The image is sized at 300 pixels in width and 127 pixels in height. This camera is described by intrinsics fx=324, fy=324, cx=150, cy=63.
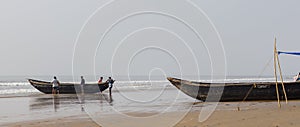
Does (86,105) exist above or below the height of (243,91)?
below

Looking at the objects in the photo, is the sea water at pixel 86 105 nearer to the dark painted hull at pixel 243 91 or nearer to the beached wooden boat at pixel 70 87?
the dark painted hull at pixel 243 91

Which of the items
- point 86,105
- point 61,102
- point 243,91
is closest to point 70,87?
point 61,102

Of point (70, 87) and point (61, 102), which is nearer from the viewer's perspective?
point (61, 102)

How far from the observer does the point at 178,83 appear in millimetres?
16812

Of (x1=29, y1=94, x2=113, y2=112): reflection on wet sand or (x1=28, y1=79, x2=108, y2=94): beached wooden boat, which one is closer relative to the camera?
(x1=29, y1=94, x2=113, y2=112): reflection on wet sand

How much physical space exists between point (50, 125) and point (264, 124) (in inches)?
221

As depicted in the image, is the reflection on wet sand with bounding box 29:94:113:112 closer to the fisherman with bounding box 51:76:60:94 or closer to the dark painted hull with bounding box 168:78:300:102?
the fisherman with bounding box 51:76:60:94

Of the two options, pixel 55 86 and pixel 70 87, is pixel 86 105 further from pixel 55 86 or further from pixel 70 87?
pixel 70 87

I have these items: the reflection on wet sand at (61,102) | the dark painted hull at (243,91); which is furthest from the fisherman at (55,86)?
the dark painted hull at (243,91)

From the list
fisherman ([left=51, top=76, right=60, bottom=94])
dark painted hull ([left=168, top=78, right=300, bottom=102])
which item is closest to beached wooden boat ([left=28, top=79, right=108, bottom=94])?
fisherman ([left=51, top=76, right=60, bottom=94])

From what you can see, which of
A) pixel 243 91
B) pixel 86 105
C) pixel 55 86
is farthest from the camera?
pixel 55 86

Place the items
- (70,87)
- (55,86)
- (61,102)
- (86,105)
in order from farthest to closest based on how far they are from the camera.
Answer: (70,87) < (55,86) < (61,102) < (86,105)

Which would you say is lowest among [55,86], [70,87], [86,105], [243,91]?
[86,105]

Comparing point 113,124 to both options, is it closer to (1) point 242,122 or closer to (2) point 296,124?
(1) point 242,122
